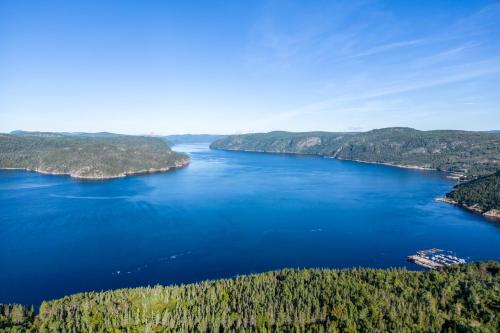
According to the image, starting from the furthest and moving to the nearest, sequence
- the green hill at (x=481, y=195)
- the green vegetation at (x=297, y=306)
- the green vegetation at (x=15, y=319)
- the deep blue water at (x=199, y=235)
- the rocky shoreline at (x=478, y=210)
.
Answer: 1. the green hill at (x=481, y=195)
2. the rocky shoreline at (x=478, y=210)
3. the deep blue water at (x=199, y=235)
4. the green vegetation at (x=297, y=306)
5. the green vegetation at (x=15, y=319)

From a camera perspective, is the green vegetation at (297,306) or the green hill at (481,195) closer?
the green vegetation at (297,306)

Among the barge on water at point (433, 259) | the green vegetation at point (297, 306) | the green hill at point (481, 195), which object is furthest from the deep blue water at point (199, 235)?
the green vegetation at point (297, 306)

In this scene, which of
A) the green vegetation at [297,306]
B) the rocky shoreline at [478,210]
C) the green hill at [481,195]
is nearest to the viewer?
the green vegetation at [297,306]

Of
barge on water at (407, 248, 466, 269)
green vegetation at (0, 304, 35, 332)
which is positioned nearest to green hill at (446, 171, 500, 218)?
barge on water at (407, 248, 466, 269)

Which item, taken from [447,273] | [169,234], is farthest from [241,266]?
[447,273]

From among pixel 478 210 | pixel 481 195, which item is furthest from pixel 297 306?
pixel 481 195

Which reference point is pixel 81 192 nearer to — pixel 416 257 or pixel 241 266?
pixel 241 266

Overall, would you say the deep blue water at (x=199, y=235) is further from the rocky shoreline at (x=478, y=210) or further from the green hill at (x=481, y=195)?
the green hill at (x=481, y=195)
